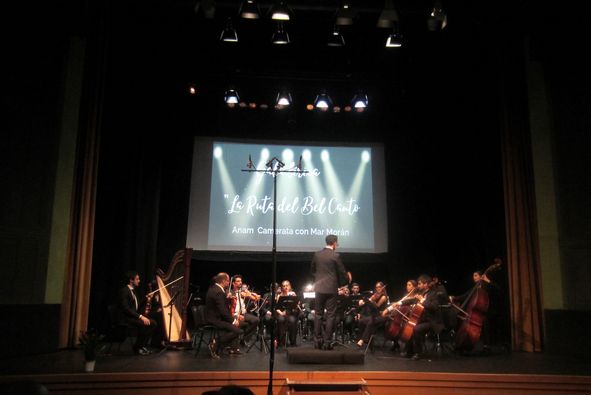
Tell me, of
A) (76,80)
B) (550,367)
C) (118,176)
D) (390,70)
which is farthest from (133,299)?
(390,70)

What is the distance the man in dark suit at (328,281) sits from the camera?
6.61 meters

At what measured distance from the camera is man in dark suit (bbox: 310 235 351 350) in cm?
661

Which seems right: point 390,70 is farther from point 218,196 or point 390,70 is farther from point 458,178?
point 218,196

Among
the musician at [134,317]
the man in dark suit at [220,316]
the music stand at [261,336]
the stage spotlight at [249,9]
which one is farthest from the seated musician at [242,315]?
the stage spotlight at [249,9]

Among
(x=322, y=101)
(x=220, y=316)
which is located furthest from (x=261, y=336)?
(x=322, y=101)

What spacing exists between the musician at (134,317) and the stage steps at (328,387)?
2856mm

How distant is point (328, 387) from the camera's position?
211 inches

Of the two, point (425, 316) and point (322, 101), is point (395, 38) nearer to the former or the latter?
point (322, 101)

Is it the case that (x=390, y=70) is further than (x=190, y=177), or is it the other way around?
(x=190, y=177)

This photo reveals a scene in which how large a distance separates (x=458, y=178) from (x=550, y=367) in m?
5.21

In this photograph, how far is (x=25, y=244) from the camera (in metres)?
7.27

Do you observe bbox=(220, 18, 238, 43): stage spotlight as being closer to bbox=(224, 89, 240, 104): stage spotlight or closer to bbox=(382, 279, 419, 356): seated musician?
bbox=(224, 89, 240, 104): stage spotlight

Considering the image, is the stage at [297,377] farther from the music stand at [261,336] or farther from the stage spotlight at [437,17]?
the stage spotlight at [437,17]

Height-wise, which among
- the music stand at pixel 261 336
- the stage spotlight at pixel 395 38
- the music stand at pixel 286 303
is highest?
the stage spotlight at pixel 395 38
